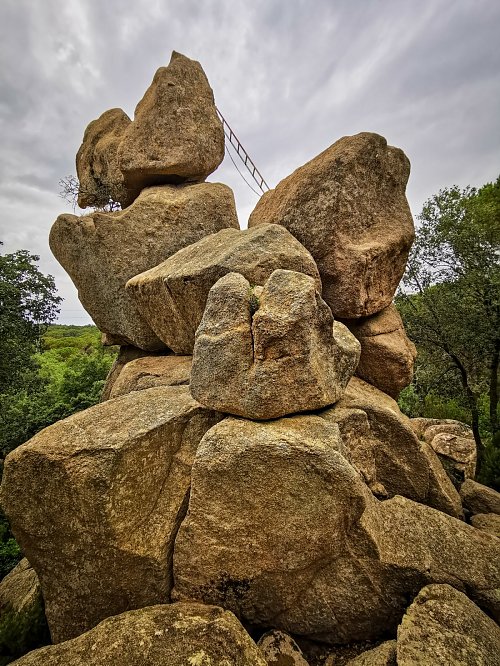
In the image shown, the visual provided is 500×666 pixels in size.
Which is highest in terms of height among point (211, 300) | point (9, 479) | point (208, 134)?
point (208, 134)

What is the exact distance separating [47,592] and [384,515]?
5845mm

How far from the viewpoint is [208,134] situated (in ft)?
42.8

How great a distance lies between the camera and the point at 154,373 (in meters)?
9.66

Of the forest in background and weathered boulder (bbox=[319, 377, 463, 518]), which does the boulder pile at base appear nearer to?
weathered boulder (bbox=[319, 377, 463, 518])

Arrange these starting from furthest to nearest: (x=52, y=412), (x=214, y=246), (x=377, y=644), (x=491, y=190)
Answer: (x=491, y=190)
(x=52, y=412)
(x=214, y=246)
(x=377, y=644)

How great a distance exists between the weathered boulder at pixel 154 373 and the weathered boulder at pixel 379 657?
19.1 feet

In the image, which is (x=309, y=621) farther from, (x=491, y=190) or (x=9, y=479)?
(x=491, y=190)

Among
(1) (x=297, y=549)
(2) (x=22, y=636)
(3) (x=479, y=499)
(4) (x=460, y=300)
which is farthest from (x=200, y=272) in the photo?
(4) (x=460, y=300)

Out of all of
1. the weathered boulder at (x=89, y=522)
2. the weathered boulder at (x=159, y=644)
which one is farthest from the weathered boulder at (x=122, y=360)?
the weathered boulder at (x=159, y=644)

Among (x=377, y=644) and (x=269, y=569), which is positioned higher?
(x=269, y=569)

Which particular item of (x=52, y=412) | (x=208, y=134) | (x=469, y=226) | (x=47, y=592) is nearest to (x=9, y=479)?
(x=47, y=592)

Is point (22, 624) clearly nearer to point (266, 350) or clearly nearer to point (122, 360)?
point (266, 350)

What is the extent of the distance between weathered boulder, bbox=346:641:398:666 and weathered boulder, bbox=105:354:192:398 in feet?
19.1

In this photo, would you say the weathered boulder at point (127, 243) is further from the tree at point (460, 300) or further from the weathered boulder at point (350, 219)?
the tree at point (460, 300)
